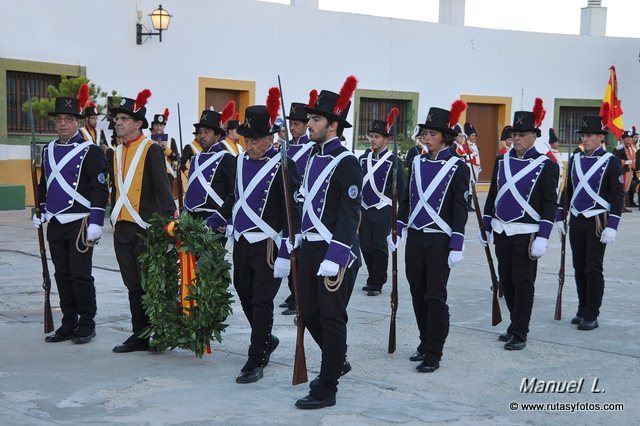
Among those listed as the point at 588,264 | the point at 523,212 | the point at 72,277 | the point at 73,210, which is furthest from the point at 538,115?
the point at 72,277

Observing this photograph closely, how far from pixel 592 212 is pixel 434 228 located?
7.33 feet

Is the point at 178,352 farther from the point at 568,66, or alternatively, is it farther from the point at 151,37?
the point at 568,66

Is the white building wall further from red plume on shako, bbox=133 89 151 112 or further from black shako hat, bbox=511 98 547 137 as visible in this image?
black shako hat, bbox=511 98 547 137

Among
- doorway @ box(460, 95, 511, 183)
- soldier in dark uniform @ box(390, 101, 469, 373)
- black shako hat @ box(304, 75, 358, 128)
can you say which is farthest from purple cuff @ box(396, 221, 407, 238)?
doorway @ box(460, 95, 511, 183)

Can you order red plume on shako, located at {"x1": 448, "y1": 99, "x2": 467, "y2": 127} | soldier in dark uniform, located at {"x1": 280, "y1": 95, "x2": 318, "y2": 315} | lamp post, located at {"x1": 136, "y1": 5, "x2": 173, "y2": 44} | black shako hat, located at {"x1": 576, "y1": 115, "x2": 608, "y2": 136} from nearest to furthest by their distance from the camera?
1. red plume on shako, located at {"x1": 448, "y1": 99, "x2": 467, "y2": 127}
2. black shako hat, located at {"x1": 576, "y1": 115, "x2": 608, "y2": 136}
3. soldier in dark uniform, located at {"x1": 280, "y1": 95, "x2": 318, "y2": 315}
4. lamp post, located at {"x1": 136, "y1": 5, "x2": 173, "y2": 44}

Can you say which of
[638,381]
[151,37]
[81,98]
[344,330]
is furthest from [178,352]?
[151,37]

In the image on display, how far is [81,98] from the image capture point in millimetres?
8578

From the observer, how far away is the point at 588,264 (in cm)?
852

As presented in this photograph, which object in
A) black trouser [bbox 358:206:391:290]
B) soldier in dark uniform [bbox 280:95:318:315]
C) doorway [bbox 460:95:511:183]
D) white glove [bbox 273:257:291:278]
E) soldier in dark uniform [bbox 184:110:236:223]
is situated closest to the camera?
white glove [bbox 273:257:291:278]

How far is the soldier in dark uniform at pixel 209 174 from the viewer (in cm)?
806

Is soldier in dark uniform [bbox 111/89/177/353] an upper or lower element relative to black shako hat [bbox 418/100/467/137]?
lower

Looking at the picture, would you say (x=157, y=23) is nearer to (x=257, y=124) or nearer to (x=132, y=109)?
(x=132, y=109)

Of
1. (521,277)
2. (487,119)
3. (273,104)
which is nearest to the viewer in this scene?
(273,104)

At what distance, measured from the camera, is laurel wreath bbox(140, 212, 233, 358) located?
22.7 feet
